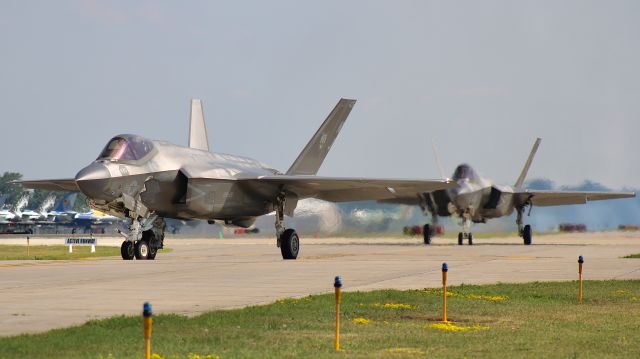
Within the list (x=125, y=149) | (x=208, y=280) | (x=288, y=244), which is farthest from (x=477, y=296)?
(x=288, y=244)

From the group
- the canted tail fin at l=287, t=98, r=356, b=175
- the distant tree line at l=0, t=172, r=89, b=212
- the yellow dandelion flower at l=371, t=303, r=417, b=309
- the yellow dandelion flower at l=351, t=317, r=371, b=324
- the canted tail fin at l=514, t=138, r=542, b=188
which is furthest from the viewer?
the distant tree line at l=0, t=172, r=89, b=212

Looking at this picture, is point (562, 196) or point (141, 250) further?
point (562, 196)

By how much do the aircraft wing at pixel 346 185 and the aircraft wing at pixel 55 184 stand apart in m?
6.03

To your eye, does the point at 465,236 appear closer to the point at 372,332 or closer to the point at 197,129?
the point at 197,129

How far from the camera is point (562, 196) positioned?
53719 mm

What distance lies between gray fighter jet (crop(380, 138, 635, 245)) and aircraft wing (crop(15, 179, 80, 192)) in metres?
21.1

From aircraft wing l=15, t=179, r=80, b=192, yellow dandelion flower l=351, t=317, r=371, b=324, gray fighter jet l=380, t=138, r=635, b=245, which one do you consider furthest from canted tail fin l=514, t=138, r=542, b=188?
yellow dandelion flower l=351, t=317, r=371, b=324

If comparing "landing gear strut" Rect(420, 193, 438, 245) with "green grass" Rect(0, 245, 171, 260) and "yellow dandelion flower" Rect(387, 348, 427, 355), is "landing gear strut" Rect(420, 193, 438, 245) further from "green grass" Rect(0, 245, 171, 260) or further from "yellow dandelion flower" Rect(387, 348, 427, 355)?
"yellow dandelion flower" Rect(387, 348, 427, 355)

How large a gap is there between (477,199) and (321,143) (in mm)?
15411

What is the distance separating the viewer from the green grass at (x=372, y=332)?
433 inches

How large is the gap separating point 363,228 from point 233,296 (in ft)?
138

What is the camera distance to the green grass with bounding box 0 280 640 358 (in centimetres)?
1100

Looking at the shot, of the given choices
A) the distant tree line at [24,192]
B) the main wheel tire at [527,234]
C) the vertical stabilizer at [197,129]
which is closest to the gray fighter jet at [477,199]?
the main wheel tire at [527,234]

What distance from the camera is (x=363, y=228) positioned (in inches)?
2340
